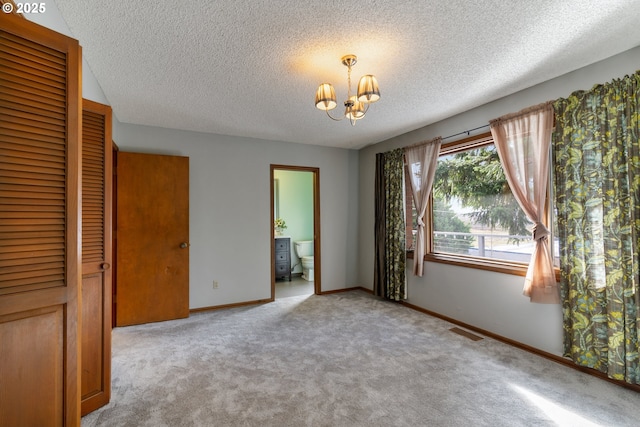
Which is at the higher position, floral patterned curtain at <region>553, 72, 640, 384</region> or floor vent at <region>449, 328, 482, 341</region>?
floral patterned curtain at <region>553, 72, 640, 384</region>

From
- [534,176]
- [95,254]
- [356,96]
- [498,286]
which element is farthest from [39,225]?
[498,286]

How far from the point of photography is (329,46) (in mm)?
2062

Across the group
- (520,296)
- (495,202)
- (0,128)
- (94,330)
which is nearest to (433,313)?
(520,296)

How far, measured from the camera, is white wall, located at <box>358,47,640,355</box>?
7.90 feet

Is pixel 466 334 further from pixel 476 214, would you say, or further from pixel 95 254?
pixel 95 254

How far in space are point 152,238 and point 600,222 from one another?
4.47 meters

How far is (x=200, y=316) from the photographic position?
383 centimetres

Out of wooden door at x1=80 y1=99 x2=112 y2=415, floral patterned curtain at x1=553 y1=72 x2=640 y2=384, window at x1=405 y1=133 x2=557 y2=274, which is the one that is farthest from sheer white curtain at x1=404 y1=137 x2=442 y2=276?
wooden door at x1=80 y1=99 x2=112 y2=415

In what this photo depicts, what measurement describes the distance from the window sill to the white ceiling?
1.70 m

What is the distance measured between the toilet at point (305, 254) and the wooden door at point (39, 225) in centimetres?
486

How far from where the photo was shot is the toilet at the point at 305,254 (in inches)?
236

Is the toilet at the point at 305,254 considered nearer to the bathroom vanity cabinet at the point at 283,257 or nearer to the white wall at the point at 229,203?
the bathroom vanity cabinet at the point at 283,257

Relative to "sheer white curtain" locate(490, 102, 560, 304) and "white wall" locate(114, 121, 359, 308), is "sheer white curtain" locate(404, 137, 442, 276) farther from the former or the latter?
"white wall" locate(114, 121, 359, 308)

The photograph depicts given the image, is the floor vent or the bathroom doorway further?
the bathroom doorway
